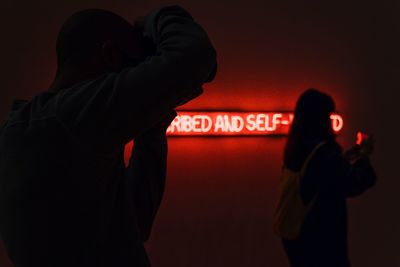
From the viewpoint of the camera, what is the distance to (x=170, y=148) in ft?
11.6

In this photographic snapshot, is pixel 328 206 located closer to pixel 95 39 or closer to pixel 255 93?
pixel 255 93

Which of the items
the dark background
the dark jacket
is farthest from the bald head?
the dark background

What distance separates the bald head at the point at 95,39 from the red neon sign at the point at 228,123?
252 centimetres

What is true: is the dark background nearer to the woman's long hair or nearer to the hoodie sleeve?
the woman's long hair

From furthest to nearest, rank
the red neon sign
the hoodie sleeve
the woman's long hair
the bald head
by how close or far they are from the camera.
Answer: the red neon sign, the woman's long hair, the bald head, the hoodie sleeve

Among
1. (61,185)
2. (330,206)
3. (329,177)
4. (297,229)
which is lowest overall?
(297,229)

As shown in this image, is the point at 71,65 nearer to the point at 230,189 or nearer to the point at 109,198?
the point at 109,198

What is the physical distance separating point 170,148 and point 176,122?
0.73ft

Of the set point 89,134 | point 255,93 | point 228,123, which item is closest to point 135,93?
point 89,134

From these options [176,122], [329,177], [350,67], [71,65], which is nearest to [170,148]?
[176,122]

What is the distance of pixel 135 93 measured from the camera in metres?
0.72

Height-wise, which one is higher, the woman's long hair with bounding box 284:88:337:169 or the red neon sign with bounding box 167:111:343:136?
the woman's long hair with bounding box 284:88:337:169

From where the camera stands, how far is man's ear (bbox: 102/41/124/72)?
82cm

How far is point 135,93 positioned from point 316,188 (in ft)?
6.46
